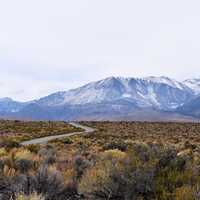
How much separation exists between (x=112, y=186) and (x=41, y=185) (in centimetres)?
161

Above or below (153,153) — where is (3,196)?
below

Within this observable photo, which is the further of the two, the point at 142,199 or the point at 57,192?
the point at 57,192

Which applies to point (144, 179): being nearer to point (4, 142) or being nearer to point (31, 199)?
point (31, 199)

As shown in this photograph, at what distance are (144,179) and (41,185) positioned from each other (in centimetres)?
230

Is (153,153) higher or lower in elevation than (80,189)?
higher

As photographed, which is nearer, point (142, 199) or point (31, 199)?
point (31, 199)

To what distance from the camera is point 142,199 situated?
769 centimetres

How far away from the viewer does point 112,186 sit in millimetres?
8453

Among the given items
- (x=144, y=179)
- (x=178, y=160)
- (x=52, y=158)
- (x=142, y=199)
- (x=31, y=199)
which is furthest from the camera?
(x=52, y=158)

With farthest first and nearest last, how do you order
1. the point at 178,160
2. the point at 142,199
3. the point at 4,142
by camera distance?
the point at 4,142
the point at 178,160
the point at 142,199

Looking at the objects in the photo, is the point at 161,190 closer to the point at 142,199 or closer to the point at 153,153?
the point at 142,199

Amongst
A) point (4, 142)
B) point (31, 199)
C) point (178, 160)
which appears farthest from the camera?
point (4, 142)

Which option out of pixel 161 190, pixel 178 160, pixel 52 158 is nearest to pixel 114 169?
pixel 161 190

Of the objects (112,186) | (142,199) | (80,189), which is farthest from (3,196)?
(142,199)
